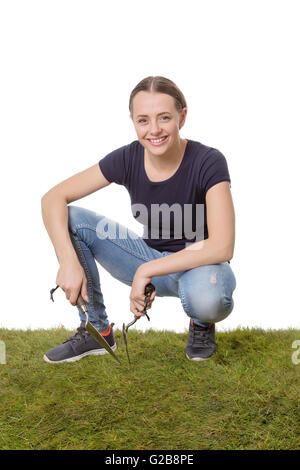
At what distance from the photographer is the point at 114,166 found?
260cm

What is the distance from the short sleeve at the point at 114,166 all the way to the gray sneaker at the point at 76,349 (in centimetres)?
77

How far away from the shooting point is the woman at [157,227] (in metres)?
2.34

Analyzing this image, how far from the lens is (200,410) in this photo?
2148 mm

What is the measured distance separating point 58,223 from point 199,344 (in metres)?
0.90

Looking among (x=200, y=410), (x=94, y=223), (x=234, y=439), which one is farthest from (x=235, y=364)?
(x=94, y=223)

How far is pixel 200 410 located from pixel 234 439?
219mm

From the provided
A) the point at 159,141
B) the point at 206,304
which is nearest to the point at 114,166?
the point at 159,141

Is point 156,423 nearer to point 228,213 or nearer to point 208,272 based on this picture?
point 208,272

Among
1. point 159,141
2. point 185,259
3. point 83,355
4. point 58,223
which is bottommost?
point 83,355

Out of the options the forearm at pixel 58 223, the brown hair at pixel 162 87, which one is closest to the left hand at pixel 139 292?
the forearm at pixel 58 223

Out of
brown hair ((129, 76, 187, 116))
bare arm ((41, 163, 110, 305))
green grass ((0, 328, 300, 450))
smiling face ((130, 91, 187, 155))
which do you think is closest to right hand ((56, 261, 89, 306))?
bare arm ((41, 163, 110, 305))

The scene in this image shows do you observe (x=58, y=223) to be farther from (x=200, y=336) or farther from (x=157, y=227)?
(x=200, y=336)

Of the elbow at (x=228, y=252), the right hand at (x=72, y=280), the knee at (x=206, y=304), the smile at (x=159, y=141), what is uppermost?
the smile at (x=159, y=141)

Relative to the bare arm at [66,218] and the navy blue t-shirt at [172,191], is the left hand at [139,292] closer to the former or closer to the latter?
the bare arm at [66,218]
